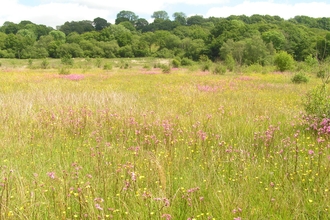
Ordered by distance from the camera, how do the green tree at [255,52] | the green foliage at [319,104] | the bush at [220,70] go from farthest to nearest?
the green tree at [255,52] < the bush at [220,70] < the green foliage at [319,104]

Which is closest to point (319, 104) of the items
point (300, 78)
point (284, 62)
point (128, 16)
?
point (300, 78)

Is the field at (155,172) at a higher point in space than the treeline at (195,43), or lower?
lower

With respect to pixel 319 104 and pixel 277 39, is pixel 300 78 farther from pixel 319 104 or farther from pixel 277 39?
pixel 277 39

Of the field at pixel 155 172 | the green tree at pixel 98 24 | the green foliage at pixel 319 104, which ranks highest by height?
the green tree at pixel 98 24

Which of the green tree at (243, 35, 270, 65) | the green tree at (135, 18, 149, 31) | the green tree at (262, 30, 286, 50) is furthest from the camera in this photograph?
the green tree at (135, 18, 149, 31)

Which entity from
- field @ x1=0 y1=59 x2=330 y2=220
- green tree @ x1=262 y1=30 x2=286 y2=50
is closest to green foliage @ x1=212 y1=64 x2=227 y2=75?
field @ x1=0 y1=59 x2=330 y2=220

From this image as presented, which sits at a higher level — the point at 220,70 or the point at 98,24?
the point at 98,24

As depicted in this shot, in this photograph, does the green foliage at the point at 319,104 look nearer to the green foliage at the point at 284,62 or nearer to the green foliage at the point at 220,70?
the green foliage at the point at 220,70

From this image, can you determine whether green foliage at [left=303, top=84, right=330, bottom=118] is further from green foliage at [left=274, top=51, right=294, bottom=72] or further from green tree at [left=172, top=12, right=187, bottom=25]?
green tree at [left=172, top=12, right=187, bottom=25]

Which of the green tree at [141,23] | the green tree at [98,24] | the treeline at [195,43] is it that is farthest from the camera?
the green tree at [141,23]

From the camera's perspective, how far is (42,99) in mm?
8242

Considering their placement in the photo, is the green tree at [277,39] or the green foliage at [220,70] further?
the green tree at [277,39]

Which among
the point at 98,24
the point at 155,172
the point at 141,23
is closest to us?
the point at 155,172

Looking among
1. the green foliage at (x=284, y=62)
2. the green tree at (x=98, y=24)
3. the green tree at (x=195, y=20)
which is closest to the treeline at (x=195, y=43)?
the green foliage at (x=284, y=62)
